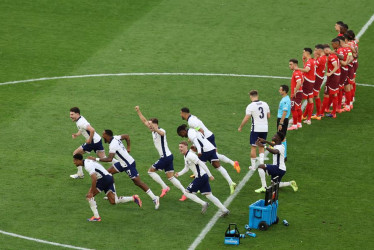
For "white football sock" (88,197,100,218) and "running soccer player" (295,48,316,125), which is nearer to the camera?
"white football sock" (88,197,100,218)

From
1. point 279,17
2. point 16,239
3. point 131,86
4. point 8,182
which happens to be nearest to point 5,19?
point 131,86

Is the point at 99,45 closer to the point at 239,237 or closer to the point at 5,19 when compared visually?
the point at 5,19

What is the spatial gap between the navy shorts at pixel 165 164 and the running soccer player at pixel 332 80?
24.5ft

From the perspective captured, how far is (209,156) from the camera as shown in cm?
2227

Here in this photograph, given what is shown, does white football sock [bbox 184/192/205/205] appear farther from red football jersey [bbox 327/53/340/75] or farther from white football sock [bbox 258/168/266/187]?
red football jersey [bbox 327/53/340/75]

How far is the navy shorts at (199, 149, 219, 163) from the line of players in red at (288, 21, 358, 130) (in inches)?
177

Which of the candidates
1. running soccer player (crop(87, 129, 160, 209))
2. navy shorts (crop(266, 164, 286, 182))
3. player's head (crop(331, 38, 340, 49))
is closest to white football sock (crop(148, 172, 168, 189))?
running soccer player (crop(87, 129, 160, 209))

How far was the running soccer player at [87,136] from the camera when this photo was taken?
22548 millimetres

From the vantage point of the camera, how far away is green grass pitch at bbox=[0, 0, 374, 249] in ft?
65.9

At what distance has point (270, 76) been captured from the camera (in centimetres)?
3062

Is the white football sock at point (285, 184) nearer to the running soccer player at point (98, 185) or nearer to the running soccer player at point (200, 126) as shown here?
the running soccer player at point (200, 126)

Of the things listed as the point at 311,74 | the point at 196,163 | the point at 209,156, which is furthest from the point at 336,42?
the point at 196,163

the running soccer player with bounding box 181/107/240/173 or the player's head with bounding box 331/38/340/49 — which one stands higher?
the player's head with bounding box 331/38/340/49

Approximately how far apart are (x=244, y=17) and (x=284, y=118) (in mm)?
13019
